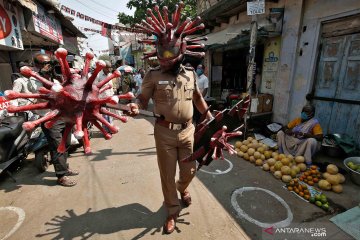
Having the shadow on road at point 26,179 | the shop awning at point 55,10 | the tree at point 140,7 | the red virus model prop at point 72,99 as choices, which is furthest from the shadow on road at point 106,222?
the tree at point 140,7

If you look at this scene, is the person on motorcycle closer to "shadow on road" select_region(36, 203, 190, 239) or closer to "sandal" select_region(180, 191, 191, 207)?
"shadow on road" select_region(36, 203, 190, 239)

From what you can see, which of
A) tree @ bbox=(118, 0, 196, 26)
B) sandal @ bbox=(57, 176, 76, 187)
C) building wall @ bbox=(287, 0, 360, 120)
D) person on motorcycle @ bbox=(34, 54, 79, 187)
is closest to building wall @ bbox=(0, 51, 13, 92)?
person on motorcycle @ bbox=(34, 54, 79, 187)

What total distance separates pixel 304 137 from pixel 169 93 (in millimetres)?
3558

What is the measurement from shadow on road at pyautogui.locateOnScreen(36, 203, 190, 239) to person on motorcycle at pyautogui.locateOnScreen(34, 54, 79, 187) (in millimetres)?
925

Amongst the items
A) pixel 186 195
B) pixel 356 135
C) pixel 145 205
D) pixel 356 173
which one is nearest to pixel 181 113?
pixel 186 195

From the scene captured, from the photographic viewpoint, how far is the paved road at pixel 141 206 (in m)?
2.72

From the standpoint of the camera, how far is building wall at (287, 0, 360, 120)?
470 cm

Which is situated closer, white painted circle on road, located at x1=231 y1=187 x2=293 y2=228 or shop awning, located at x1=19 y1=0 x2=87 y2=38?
white painted circle on road, located at x1=231 y1=187 x2=293 y2=228

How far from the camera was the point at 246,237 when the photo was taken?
2.57 meters

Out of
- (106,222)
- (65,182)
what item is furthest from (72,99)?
(65,182)

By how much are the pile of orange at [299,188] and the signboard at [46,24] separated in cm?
803

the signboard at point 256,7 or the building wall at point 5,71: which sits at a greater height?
the signboard at point 256,7

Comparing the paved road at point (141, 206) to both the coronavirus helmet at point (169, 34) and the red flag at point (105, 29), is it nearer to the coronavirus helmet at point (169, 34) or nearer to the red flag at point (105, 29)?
the coronavirus helmet at point (169, 34)

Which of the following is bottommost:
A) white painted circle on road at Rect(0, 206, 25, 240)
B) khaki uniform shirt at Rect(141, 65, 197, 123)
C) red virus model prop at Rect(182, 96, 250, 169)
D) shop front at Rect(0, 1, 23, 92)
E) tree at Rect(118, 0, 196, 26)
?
white painted circle on road at Rect(0, 206, 25, 240)
